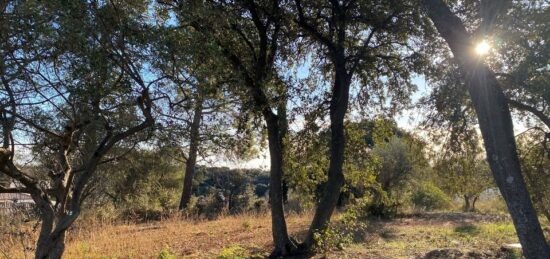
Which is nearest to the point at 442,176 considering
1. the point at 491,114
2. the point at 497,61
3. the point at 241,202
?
the point at 497,61

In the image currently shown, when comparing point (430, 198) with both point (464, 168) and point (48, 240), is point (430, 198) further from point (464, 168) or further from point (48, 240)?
point (48, 240)

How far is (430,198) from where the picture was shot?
24.8m

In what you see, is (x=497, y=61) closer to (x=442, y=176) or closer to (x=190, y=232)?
(x=442, y=176)

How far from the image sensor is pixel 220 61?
6.07 m

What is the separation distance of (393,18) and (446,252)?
4.73 m

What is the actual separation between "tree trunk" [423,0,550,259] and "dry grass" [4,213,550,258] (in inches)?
143

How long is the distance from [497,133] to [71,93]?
524 centimetres

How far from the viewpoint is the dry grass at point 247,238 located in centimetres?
959

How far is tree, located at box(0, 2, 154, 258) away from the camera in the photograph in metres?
4.89

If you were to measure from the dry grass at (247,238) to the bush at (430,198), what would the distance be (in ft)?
26.9

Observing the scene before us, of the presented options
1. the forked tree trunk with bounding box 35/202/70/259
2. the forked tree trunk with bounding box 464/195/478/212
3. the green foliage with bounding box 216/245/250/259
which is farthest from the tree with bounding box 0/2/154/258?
the forked tree trunk with bounding box 464/195/478/212

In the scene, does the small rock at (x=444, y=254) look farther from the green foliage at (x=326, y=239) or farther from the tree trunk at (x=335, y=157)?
the tree trunk at (x=335, y=157)

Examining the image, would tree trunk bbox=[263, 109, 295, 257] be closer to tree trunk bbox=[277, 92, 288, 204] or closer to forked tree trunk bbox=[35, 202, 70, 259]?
tree trunk bbox=[277, 92, 288, 204]

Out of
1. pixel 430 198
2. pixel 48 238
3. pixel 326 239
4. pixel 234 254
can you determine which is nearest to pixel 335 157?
pixel 326 239
